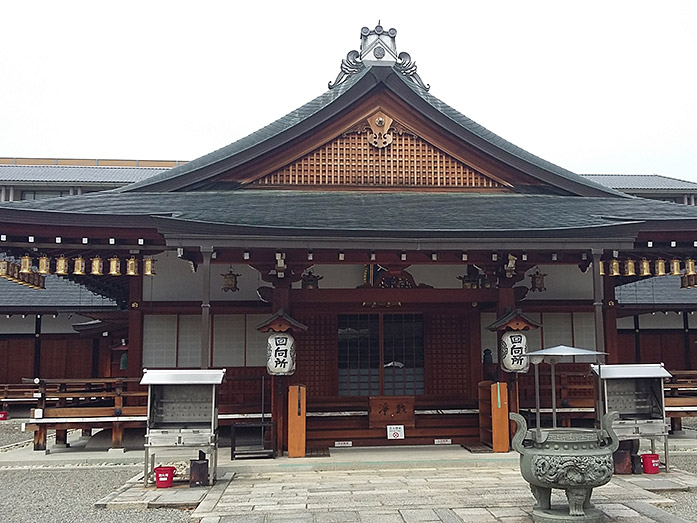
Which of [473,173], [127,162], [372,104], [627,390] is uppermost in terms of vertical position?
[127,162]

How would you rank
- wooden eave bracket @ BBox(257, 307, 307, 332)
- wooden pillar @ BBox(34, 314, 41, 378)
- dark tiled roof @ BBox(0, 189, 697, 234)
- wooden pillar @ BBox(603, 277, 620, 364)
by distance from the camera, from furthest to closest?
1. wooden pillar @ BBox(34, 314, 41, 378)
2. wooden pillar @ BBox(603, 277, 620, 364)
3. wooden eave bracket @ BBox(257, 307, 307, 332)
4. dark tiled roof @ BBox(0, 189, 697, 234)

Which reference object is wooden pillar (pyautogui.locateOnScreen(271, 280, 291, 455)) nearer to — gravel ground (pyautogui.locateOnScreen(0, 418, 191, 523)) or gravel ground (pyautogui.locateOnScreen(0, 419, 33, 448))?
gravel ground (pyautogui.locateOnScreen(0, 418, 191, 523))

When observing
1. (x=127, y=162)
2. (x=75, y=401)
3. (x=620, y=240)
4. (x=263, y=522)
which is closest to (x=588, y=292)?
(x=620, y=240)

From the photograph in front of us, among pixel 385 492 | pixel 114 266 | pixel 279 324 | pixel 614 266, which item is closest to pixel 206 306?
pixel 279 324

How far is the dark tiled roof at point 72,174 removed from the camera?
29875 mm

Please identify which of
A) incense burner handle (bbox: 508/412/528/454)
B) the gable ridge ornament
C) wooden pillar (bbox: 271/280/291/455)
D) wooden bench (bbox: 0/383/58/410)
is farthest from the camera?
wooden bench (bbox: 0/383/58/410)

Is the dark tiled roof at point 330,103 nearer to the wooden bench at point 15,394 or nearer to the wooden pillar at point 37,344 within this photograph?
the wooden bench at point 15,394

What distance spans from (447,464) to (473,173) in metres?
5.95

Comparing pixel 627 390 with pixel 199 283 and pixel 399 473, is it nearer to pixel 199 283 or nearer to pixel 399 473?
pixel 399 473

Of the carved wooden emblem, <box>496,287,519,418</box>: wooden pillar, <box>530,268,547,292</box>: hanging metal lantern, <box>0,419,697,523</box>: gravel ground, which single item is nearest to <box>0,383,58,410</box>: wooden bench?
<box>0,419,697,523</box>: gravel ground

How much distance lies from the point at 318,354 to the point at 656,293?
429 inches

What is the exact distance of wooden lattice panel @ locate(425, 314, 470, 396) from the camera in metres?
13.3

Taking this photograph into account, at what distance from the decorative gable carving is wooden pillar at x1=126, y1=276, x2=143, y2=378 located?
2974mm

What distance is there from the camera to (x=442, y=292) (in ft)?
39.0
